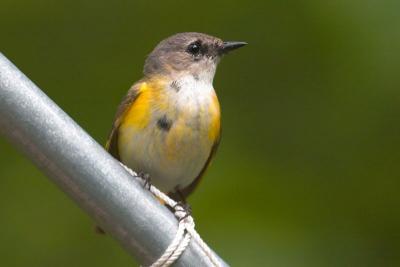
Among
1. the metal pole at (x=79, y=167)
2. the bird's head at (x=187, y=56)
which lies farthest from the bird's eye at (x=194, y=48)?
the metal pole at (x=79, y=167)

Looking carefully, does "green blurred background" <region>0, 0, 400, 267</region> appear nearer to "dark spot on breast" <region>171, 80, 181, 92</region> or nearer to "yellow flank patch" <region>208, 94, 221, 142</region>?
"yellow flank patch" <region>208, 94, 221, 142</region>

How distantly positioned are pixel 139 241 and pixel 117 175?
165mm

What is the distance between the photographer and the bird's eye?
5.26m

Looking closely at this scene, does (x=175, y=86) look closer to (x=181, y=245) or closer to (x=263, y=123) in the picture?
(x=263, y=123)

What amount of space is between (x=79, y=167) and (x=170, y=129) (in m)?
2.33

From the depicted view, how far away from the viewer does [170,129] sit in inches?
184

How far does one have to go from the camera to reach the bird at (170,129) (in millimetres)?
4695

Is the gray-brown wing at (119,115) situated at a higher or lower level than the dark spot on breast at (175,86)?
lower

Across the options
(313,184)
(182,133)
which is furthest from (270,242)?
(182,133)

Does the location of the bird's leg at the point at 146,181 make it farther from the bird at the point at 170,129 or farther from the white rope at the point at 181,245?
the bird at the point at 170,129

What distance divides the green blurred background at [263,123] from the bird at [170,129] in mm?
79

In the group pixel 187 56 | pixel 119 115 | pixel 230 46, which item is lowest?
pixel 119 115

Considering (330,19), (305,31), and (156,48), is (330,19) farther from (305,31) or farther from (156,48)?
(156,48)

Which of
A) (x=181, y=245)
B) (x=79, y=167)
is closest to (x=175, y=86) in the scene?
(x=181, y=245)
